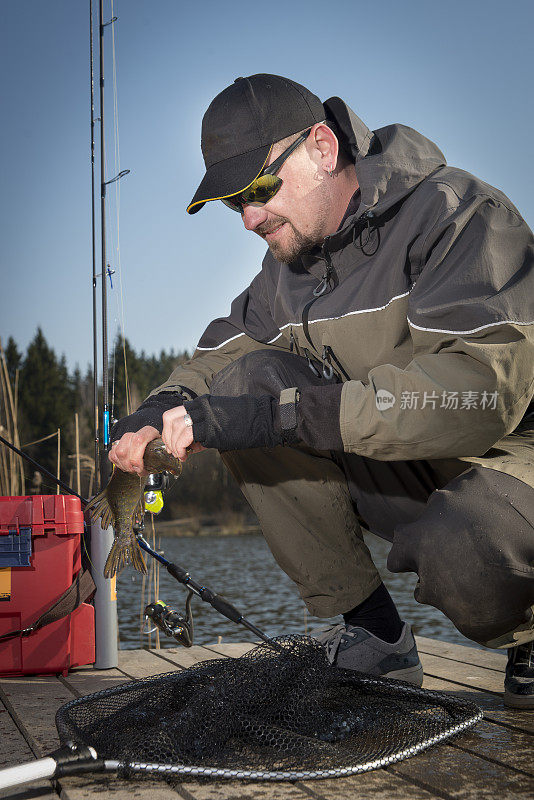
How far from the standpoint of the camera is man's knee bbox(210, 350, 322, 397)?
218cm

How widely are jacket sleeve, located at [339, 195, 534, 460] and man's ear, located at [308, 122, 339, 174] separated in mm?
630

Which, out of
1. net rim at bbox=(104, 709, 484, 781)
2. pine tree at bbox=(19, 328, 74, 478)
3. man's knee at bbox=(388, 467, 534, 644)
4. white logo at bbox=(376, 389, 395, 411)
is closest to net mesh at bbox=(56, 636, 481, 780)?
net rim at bbox=(104, 709, 484, 781)

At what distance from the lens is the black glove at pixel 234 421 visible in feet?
6.23

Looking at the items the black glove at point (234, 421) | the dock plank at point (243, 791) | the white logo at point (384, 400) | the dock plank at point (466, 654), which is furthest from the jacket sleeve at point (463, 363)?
the dock plank at point (466, 654)

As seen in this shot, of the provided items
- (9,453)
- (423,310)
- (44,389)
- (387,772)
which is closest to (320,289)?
(423,310)

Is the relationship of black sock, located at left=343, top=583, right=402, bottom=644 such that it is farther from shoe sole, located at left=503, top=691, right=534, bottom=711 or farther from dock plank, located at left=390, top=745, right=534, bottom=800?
dock plank, located at left=390, top=745, right=534, bottom=800

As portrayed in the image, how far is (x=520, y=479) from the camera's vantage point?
1740 millimetres

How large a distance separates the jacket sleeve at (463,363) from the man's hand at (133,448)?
1.74 ft

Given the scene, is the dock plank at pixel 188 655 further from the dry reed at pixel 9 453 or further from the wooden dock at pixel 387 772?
the dry reed at pixel 9 453

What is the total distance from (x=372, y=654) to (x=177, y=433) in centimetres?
84

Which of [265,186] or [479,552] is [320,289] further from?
[479,552]

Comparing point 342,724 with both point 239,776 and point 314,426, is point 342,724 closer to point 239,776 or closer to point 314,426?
point 239,776

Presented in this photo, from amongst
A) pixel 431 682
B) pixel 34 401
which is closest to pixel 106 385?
pixel 431 682

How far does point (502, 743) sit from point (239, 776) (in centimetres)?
60
